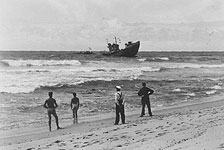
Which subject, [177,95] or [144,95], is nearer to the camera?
[144,95]

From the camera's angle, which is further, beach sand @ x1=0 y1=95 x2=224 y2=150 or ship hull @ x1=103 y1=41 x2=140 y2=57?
ship hull @ x1=103 y1=41 x2=140 y2=57

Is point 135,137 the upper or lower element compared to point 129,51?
lower

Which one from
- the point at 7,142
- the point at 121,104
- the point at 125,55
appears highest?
the point at 125,55

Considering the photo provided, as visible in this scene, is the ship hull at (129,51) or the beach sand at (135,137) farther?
the ship hull at (129,51)

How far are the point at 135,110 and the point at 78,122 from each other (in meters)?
3.41

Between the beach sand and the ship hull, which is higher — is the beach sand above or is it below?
below

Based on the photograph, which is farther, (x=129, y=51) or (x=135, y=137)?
(x=129, y=51)

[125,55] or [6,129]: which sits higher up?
[125,55]

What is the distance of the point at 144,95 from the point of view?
11789 mm

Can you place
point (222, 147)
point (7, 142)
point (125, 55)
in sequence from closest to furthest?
point (222, 147) → point (7, 142) → point (125, 55)

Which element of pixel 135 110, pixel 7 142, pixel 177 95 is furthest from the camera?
pixel 177 95

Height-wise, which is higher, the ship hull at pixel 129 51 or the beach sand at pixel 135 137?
the ship hull at pixel 129 51

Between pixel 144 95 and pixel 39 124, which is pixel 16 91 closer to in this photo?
pixel 39 124

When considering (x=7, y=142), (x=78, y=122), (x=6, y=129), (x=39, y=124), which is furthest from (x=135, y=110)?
(x=7, y=142)
